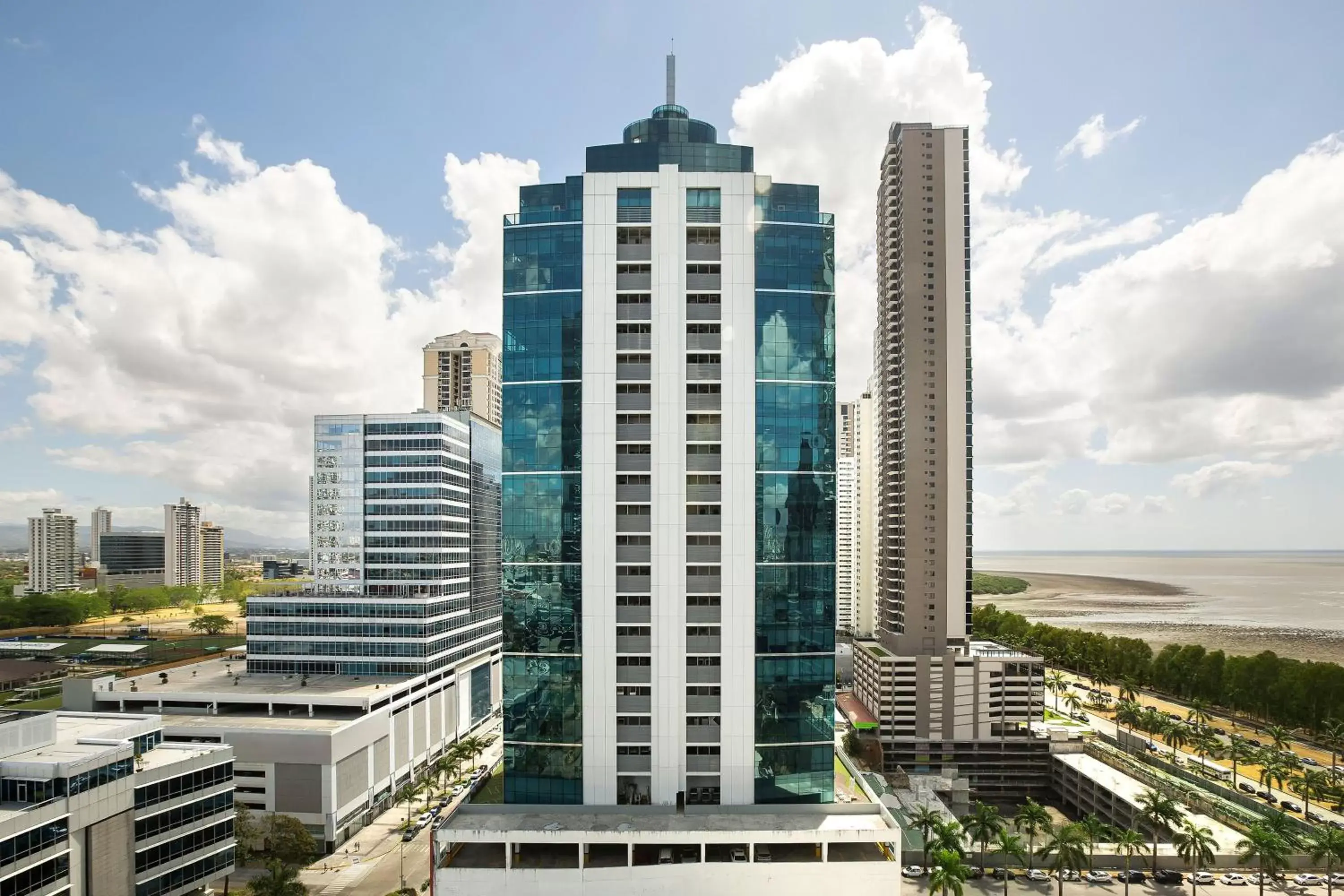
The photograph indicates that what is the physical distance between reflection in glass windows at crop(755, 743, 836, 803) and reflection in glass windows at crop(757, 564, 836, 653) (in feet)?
17.2

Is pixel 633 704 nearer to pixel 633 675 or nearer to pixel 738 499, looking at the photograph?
pixel 633 675

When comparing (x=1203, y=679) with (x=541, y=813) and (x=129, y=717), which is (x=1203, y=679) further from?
(x=129, y=717)

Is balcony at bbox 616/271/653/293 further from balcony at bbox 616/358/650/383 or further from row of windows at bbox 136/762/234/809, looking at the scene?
row of windows at bbox 136/762/234/809

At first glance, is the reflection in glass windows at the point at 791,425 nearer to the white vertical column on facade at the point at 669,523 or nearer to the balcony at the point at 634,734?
the white vertical column on facade at the point at 669,523

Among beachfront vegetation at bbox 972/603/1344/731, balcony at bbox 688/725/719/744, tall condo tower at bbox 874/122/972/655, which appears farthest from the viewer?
tall condo tower at bbox 874/122/972/655

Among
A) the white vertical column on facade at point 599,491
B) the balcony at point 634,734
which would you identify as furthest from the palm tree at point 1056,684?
the white vertical column on facade at point 599,491

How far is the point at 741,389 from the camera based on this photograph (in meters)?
39.2

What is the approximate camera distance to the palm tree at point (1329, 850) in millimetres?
46344

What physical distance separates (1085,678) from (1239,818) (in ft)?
208

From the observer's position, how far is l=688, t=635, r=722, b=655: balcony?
128 feet

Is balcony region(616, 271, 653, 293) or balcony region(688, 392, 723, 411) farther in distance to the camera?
balcony region(616, 271, 653, 293)

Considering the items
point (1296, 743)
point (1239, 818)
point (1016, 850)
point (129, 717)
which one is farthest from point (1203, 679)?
point (129, 717)

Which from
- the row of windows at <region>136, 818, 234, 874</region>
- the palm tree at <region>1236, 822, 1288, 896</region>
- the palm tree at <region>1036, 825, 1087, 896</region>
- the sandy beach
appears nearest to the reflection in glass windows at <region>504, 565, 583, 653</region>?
the row of windows at <region>136, 818, 234, 874</region>

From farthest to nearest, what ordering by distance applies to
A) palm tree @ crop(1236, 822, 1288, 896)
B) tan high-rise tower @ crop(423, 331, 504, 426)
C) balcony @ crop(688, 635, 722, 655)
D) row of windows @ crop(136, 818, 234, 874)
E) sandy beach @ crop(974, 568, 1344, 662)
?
sandy beach @ crop(974, 568, 1344, 662) < tan high-rise tower @ crop(423, 331, 504, 426) < palm tree @ crop(1236, 822, 1288, 896) < balcony @ crop(688, 635, 722, 655) < row of windows @ crop(136, 818, 234, 874)
